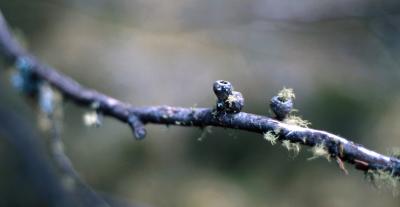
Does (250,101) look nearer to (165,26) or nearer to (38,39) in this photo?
(165,26)

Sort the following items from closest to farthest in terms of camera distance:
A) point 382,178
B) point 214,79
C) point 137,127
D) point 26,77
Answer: point 382,178 < point 137,127 < point 26,77 < point 214,79

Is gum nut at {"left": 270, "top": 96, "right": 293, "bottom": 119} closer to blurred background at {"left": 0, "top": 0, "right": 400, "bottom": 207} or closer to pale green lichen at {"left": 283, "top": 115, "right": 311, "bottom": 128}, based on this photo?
pale green lichen at {"left": 283, "top": 115, "right": 311, "bottom": 128}

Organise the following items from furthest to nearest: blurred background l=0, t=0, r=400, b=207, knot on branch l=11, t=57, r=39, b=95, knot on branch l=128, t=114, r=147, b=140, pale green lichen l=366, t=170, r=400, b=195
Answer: blurred background l=0, t=0, r=400, b=207
knot on branch l=11, t=57, r=39, b=95
knot on branch l=128, t=114, r=147, b=140
pale green lichen l=366, t=170, r=400, b=195

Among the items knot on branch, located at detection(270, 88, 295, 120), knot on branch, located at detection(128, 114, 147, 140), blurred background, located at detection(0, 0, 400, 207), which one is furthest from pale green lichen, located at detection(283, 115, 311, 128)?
blurred background, located at detection(0, 0, 400, 207)

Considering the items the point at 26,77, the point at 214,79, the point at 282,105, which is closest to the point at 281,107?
the point at 282,105

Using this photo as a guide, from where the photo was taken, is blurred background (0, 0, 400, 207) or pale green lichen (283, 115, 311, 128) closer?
pale green lichen (283, 115, 311, 128)

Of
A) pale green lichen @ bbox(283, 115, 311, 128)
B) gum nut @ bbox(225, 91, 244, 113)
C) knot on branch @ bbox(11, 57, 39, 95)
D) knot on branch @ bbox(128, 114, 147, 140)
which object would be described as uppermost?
knot on branch @ bbox(11, 57, 39, 95)

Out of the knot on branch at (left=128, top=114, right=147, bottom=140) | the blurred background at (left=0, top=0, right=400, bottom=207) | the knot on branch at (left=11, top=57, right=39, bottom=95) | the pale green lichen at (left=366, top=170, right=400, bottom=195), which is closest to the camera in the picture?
the pale green lichen at (left=366, top=170, right=400, bottom=195)

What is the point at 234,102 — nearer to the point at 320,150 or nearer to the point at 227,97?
the point at 227,97
